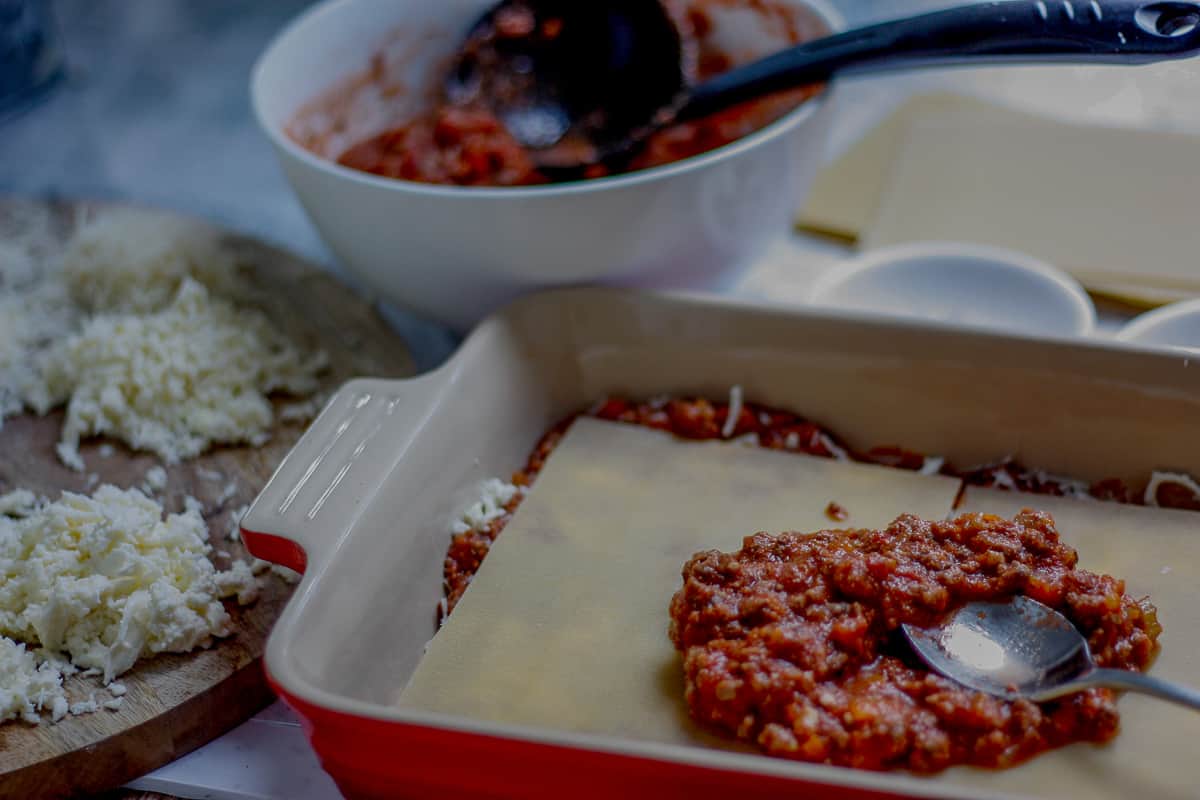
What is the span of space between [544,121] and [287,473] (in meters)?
1.03

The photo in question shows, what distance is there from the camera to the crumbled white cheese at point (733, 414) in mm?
1725

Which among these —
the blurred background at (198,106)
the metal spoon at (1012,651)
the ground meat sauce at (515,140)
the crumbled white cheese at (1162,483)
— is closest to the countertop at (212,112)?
the blurred background at (198,106)

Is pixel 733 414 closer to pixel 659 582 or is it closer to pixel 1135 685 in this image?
pixel 659 582

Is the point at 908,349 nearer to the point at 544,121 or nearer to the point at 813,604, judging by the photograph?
the point at 813,604

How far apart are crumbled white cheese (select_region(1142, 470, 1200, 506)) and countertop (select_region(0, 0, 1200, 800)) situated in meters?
0.66

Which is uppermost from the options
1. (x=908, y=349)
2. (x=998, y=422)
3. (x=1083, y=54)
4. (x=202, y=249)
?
(x=1083, y=54)

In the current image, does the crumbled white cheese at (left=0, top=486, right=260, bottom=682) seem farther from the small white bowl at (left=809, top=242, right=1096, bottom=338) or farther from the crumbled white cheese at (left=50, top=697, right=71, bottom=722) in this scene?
the small white bowl at (left=809, top=242, right=1096, bottom=338)

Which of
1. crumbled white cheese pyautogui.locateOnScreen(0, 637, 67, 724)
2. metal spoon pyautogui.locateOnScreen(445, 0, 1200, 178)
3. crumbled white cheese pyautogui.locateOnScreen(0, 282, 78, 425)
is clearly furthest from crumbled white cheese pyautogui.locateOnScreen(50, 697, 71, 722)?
metal spoon pyautogui.locateOnScreen(445, 0, 1200, 178)

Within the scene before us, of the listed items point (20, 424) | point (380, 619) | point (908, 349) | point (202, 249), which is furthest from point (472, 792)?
point (202, 249)

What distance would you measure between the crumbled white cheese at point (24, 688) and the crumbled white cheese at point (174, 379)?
0.44 m

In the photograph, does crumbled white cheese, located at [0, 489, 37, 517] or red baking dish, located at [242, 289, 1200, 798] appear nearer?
red baking dish, located at [242, 289, 1200, 798]

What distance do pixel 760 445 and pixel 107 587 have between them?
90 centimetres

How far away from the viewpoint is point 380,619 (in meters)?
1.38

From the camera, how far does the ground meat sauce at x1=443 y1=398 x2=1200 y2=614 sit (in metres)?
1.56
